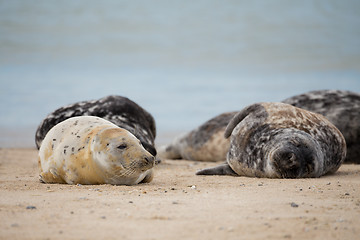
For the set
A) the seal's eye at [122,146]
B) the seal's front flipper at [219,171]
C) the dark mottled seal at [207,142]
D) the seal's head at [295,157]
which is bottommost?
the dark mottled seal at [207,142]

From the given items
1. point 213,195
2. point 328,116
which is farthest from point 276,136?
point 328,116

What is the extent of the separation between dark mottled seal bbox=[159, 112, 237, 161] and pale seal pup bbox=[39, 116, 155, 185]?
4562 mm

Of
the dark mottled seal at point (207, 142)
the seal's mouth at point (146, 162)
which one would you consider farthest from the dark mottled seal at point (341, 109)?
the seal's mouth at point (146, 162)

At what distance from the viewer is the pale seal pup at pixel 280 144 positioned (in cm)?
662

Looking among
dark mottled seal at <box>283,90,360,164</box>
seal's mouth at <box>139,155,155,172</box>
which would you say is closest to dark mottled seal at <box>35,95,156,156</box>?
seal's mouth at <box>139,155,155,172</box>

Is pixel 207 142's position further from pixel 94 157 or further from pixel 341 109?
pixel 94 157

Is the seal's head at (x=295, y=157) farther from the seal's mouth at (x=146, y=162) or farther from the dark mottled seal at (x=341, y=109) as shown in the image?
the dark mottled seal at (x=341, y=109)

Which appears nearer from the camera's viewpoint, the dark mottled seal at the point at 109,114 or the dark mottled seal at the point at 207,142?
the dark mottled seal at the point at 109,114

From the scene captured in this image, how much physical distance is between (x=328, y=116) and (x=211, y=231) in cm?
682

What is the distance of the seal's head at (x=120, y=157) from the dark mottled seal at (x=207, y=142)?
494 cm

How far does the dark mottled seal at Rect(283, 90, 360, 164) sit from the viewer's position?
9688 mm

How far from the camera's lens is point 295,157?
21.3 feet

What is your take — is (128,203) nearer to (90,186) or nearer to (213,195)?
(213,195)

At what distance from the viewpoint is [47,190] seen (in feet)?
18.4
